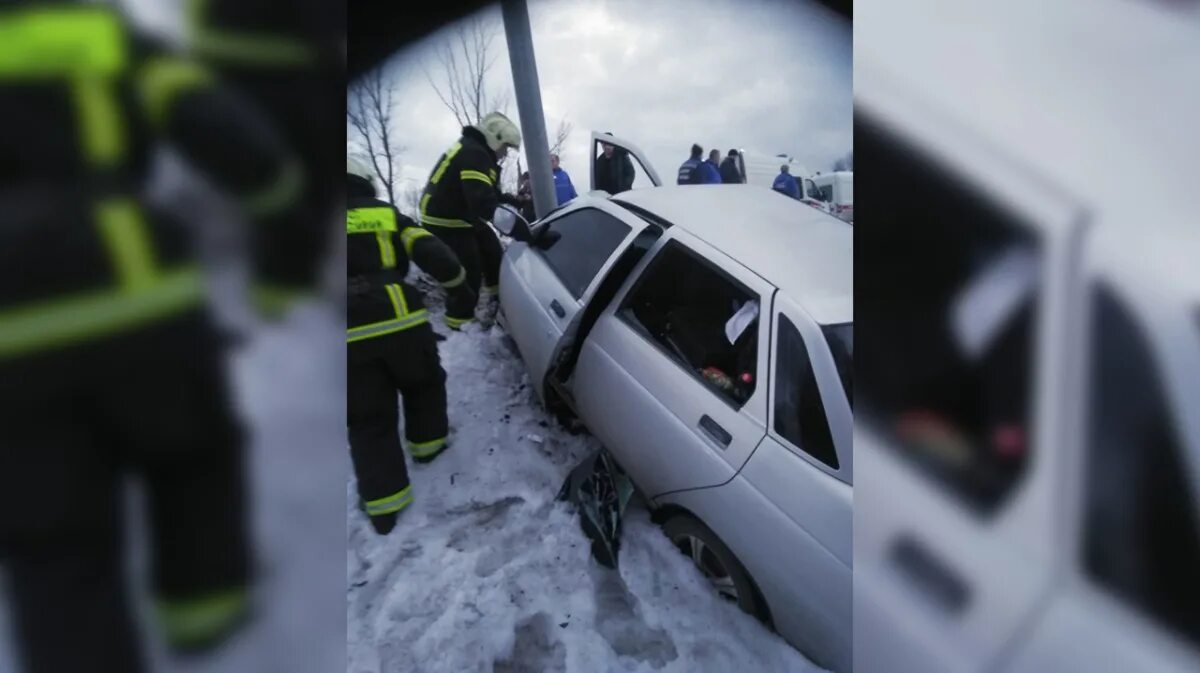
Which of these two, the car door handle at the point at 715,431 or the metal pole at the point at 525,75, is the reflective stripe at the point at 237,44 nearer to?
the metal pole at the point at 525,75

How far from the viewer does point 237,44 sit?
60 centimetres

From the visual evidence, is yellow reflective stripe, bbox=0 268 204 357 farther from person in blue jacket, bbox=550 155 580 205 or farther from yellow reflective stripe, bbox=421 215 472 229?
person in blue jacket, bbox=550 155 580 205

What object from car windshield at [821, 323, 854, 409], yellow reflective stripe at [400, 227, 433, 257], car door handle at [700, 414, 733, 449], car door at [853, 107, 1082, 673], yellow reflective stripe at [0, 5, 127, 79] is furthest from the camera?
car door handle at [700, 414, 733, 449]

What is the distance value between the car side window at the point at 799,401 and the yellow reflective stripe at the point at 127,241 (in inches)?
40.5

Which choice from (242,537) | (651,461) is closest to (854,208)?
(651,461)

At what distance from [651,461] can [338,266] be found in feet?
2.47

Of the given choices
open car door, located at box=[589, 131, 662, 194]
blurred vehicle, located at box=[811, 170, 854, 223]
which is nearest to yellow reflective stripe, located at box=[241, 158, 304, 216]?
open car door, located at box=[589, 131, 662, 194]

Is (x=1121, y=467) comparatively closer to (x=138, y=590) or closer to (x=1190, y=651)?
(x=1190, y=651)

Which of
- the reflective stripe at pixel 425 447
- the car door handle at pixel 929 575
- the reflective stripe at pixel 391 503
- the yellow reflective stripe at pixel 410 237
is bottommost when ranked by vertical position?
the car door handle at pixel 929 575

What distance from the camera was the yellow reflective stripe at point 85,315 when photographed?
0.58 m

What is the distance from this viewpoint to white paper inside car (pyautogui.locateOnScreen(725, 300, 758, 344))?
1166 mm

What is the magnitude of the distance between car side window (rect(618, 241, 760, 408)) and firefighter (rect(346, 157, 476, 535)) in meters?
0.47

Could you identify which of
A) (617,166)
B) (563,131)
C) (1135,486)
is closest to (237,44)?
(563,131)

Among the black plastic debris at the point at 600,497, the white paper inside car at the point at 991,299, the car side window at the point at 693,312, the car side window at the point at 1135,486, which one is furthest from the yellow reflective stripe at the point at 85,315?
the car side window at the point at 1135,486
